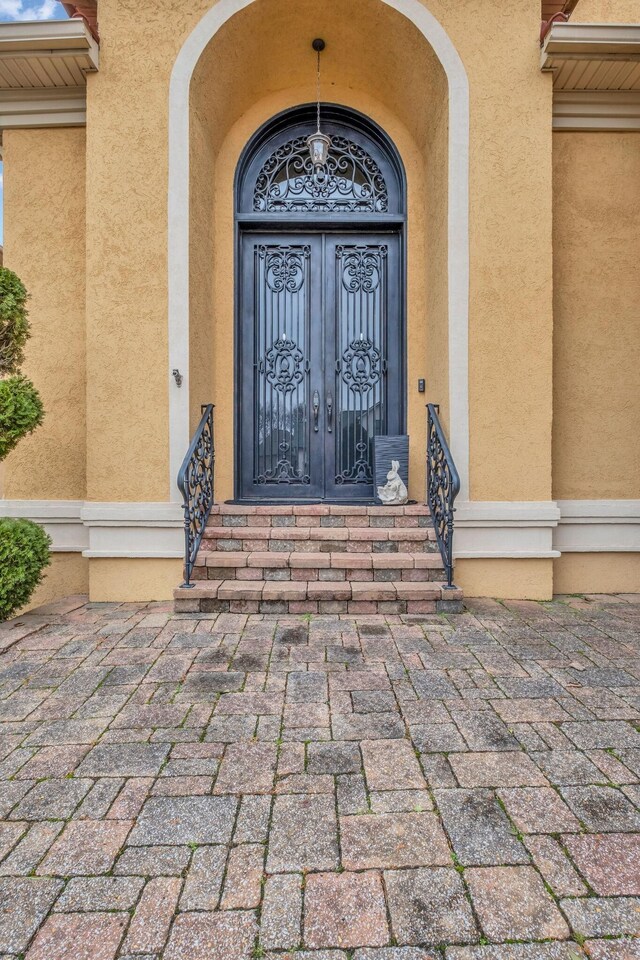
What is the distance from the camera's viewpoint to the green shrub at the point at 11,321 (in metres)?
3.29

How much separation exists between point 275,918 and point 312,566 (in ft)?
8.15

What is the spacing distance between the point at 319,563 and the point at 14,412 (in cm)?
232

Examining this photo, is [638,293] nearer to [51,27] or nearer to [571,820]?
[571,820]

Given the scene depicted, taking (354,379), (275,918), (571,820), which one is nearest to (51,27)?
(354,379)

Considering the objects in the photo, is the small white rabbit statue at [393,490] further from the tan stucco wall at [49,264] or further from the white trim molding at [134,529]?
the tan stucco wall at [49,264]

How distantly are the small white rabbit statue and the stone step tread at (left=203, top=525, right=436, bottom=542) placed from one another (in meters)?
0.53

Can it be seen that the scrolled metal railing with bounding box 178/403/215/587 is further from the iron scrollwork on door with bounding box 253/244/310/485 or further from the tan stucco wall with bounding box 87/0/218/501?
the iron scrollwork on door with bounding box 253/244/310/485

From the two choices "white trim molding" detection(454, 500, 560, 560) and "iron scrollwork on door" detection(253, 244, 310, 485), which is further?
"iron scrollwork on door" detection(253, 244, 310, 485)

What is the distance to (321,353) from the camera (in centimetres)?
477

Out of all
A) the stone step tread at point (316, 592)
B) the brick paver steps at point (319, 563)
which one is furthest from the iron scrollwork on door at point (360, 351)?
the stone step tread at point (316, 592)

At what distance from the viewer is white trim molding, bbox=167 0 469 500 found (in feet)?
12.5

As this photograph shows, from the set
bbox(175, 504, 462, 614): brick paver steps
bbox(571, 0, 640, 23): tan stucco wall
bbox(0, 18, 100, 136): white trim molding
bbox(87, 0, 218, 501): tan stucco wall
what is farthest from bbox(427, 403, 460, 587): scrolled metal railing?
bbox(571, 0, 640, 23): tan stucco wall

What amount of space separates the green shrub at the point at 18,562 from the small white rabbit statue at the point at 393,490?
2727 mm

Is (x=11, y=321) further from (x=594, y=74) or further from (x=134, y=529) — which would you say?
(x=594, y=74)
